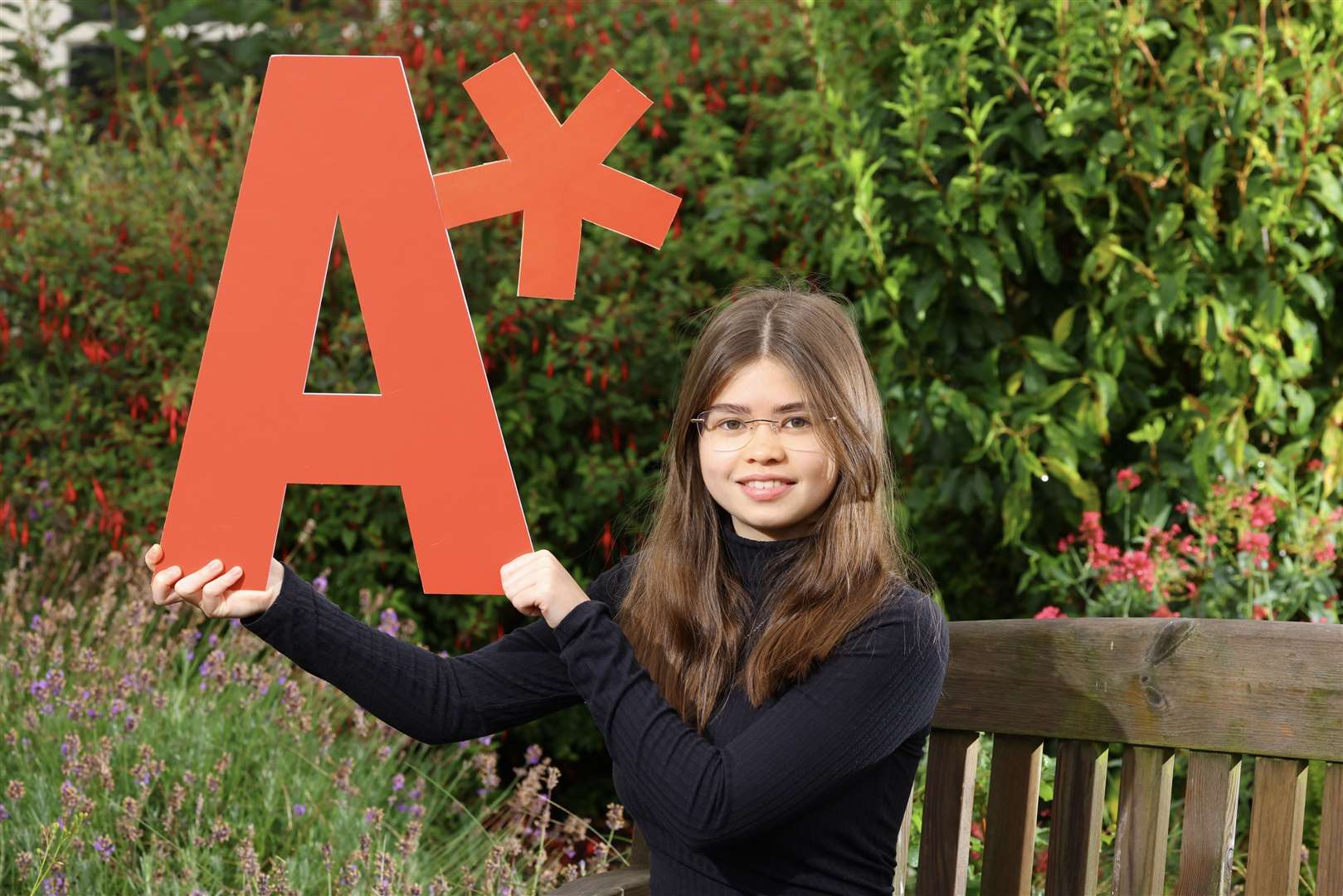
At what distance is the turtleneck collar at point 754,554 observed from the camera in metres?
1.91

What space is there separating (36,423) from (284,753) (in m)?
1.76

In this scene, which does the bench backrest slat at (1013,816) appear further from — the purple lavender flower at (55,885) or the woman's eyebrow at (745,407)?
the purple lavender flower at (55,885)

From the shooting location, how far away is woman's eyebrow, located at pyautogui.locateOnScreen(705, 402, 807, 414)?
1804 millimetres

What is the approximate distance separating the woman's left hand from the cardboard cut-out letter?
0.03 metres

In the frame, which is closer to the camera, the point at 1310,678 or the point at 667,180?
the point at 1310,678

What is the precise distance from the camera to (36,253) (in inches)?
180

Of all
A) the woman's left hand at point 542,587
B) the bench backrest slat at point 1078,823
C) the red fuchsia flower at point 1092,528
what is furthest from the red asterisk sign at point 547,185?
the red fuchsia flower at point 1092,528

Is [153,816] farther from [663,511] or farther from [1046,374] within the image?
[1046,374]

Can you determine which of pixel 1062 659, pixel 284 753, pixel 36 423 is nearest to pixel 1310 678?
pixel 1062 659

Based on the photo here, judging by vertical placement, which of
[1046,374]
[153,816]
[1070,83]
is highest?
[1070,83]

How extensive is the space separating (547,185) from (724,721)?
2.36 ft

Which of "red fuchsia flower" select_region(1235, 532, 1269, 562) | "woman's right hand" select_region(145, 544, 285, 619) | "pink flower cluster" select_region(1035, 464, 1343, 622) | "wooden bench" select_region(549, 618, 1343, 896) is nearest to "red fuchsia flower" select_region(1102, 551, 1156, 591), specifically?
"pink flower cluster" select_region(1035, 464, 1343, 622)

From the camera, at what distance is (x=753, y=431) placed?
71.2 inches

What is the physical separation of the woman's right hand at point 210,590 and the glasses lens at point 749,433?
604mm
